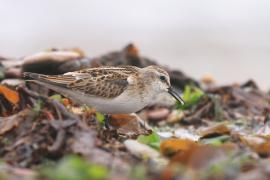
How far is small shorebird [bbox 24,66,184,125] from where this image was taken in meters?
7.53

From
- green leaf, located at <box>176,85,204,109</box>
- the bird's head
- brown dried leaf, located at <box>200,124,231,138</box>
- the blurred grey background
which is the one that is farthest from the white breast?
the blurred grey background

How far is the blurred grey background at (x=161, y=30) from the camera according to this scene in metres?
16.9

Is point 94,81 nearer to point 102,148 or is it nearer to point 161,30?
point 102,148

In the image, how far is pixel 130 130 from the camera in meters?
7.29

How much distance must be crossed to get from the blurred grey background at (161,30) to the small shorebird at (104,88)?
7.64 meters

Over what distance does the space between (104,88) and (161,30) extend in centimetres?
1320

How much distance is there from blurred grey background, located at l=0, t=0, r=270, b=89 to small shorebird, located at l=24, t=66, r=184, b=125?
7.64 m

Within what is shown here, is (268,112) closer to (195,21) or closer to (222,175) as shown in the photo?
(222,175)

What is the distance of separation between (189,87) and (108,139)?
4750 mm

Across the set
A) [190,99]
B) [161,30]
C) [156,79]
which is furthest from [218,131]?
[161,30]

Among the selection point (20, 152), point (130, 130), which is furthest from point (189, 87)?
point (20, 152)

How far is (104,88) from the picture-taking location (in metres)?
7.62

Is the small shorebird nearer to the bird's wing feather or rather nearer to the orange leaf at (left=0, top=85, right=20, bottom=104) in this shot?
the bird's wing feather

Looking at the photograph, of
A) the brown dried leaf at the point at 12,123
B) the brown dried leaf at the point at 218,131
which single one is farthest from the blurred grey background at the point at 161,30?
the brown dried leaf at the point at 12,123
